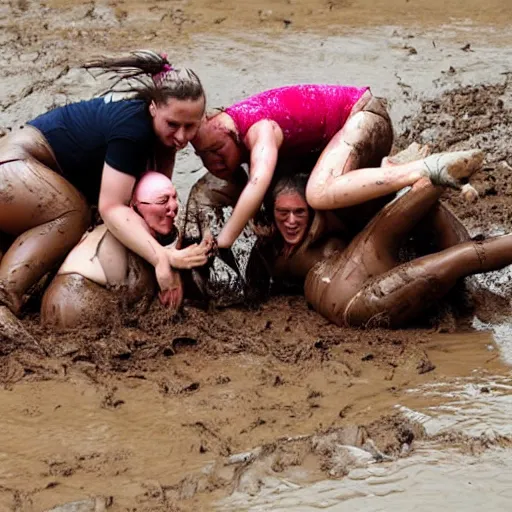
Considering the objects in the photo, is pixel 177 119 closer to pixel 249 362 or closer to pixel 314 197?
pixel 314 197

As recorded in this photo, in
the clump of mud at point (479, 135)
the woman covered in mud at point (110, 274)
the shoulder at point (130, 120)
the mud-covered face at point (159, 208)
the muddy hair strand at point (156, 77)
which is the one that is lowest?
the clump of mud at point (479, 135)

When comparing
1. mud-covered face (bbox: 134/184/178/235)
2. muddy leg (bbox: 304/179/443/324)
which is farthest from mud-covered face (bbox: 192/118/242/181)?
muddy leg (bbox: 304/179/443/324)

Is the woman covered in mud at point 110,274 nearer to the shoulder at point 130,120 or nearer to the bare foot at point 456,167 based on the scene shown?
the shoulder at point 130,120

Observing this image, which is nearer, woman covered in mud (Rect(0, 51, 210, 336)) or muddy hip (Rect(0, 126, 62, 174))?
woman covered in mud (Rect(0, 51, 210, 336))

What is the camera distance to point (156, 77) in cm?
593

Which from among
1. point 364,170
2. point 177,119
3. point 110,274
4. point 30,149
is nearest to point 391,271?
point 364,170

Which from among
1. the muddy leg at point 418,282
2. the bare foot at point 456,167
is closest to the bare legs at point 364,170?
the bare foot at point 456,167

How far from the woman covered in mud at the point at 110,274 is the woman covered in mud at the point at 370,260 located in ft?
1.91

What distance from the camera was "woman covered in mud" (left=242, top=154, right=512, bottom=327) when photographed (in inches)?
220

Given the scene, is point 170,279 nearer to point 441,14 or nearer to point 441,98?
point 441,98

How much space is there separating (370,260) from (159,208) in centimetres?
109

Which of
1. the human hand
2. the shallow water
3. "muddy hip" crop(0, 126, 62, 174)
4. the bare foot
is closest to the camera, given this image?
the shallow water

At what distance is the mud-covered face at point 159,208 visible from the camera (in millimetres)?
5945

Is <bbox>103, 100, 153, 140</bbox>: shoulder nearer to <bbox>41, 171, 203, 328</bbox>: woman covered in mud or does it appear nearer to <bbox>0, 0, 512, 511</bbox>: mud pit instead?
<bbox>41, 171, 203, 328</bbox>: woman covered in mud
